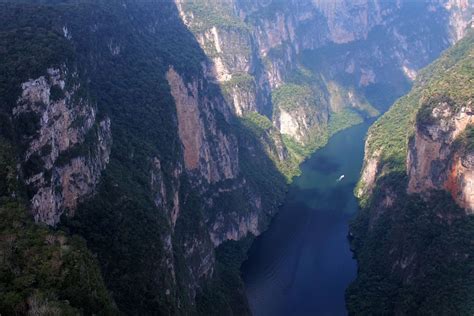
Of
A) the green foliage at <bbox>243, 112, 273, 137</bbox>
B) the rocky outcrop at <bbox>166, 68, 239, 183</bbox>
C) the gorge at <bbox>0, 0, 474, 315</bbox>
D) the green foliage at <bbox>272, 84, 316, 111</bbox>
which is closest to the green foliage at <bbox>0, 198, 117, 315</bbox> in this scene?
the gorge at <bbox>0, 0, 474, 315</bbox>

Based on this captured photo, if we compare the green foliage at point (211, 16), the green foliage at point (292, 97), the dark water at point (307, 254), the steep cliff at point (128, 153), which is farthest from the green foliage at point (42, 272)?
the green foliage at point (292, 97)

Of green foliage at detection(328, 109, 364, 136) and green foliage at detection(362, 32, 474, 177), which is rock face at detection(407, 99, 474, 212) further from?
green foliage at detection(328, 109, 364, 136)

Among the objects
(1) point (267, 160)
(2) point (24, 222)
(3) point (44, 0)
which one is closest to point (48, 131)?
(2) point (24, 222)

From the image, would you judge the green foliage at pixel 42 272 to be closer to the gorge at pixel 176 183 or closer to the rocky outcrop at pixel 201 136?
the gorge at pixel 176 183

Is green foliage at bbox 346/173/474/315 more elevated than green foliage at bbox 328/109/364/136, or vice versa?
green foliage at bbox 328/109/364/136

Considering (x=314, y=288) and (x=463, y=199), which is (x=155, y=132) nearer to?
(x=314, y=288)

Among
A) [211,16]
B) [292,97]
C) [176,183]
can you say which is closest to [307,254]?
[176,183]

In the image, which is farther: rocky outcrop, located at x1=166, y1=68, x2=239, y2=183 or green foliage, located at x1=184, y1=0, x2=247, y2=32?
green foliage, located at x1=184, y1=0, x2=247, y2=32
